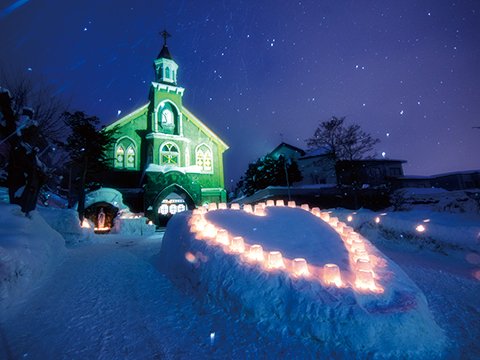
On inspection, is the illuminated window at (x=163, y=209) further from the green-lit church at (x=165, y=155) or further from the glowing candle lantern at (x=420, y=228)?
the glowing candle lantern at (x=420, y=228)

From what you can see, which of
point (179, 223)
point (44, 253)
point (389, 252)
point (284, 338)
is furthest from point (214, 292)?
point (389, 252)

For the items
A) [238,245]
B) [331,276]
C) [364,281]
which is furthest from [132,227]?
[364,281]

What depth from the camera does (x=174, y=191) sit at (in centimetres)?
1884

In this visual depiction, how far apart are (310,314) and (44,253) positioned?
21.0 ft

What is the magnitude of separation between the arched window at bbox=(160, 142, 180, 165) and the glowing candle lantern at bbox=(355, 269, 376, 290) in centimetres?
1926

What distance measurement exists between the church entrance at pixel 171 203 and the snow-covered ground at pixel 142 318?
1195cm

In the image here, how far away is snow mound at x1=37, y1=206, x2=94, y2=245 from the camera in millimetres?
9996

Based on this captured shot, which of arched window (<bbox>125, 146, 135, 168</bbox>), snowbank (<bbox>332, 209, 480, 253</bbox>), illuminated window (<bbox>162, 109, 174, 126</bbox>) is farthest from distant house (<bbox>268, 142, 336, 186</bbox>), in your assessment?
snowbank (<bbox>332, 209, 480, 253</bbox>)

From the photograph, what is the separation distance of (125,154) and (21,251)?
16.7 meters

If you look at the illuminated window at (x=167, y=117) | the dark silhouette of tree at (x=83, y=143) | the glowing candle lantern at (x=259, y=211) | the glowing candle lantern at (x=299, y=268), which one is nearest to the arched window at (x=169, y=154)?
the illuminated window at (x=167, y=117)

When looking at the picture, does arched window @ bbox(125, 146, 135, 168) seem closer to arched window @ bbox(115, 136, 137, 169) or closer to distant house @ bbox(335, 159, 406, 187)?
arched window @ bbox(115, 136, 137, 169)

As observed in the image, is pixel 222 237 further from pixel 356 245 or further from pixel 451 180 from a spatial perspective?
pixel 451 180

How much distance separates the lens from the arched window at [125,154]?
19969 millimetres

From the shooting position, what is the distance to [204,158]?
76.8 ft
